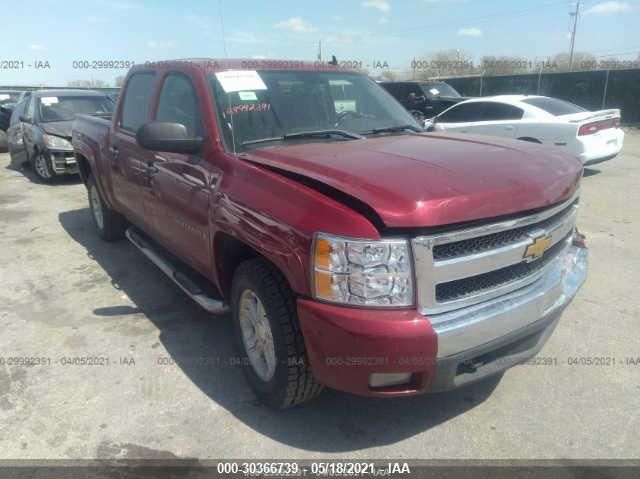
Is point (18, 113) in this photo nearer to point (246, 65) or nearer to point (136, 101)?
point (136, 101)

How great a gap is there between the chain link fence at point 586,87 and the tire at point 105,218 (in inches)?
777

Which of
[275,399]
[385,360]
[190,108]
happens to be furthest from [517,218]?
[190,108]

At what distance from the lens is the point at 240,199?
2713 mm

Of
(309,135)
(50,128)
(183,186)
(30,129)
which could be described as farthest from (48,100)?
(309,135)

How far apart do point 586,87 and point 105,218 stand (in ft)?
67.5

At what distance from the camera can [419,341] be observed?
6.99 feet

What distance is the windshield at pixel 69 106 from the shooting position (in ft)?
33.6

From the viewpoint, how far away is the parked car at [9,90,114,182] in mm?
9602

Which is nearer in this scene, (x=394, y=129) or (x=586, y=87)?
(x=394, y=129)

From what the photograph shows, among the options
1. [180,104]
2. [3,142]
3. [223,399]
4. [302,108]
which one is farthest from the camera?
[3,142]

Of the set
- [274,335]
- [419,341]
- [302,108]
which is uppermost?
[302,108]

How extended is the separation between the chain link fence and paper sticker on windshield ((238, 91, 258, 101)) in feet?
65.9

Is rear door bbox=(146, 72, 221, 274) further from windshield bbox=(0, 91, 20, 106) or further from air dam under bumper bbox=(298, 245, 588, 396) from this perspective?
windshield bbox=(0, 91, 20, 106)

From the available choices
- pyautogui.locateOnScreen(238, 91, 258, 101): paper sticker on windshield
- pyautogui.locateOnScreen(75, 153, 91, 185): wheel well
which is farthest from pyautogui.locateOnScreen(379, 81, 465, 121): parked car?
pyautogui.locateOnScreen(238, 91, 258, 101): paper sticker on windshield
